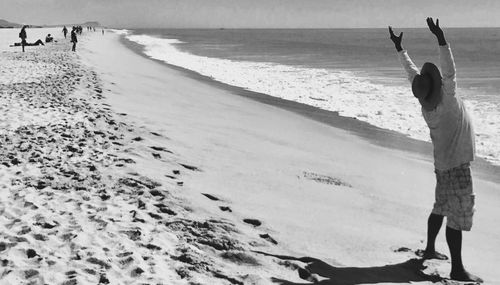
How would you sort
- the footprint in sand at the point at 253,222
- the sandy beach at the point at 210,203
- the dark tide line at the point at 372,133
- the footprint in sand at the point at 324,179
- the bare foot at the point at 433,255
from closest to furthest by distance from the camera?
the sandy beach at the point at 210,203
the bare foot at the point at 433,255
the footprint in sand at the point at 253,222
the footprint in sand at the point at 324,179
the dark tide line at the point at 372,133

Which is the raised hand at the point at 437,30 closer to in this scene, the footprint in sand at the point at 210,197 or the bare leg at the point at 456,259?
the bare leg at the point at 456,259

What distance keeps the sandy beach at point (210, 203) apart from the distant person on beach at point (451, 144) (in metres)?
0.53

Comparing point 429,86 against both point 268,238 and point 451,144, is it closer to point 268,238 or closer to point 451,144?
point 451,144

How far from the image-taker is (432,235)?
14.5 feet

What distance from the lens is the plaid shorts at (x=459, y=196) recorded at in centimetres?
398

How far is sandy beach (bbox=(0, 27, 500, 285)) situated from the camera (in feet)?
13.4

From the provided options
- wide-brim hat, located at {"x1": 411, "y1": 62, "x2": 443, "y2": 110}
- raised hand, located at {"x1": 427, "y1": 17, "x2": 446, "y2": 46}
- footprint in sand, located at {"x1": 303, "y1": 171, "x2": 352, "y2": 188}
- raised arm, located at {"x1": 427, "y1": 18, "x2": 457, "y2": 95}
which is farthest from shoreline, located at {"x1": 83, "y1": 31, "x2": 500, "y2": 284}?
raised hand, located at {"x1": 427, "y1": 17, "x2": 446, "y2": 46}

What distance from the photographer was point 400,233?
17.1 feet

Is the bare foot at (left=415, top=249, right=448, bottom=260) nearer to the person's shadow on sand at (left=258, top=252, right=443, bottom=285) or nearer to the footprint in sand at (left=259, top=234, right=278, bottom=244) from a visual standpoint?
the person's shadow on sand at (left=258, top=252, right=443, bottom=285)

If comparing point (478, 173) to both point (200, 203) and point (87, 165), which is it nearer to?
point (200, 203)

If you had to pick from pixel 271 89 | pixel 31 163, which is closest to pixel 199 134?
pixel 31 163

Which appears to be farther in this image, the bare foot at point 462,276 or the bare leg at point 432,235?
the bare leg at point 432,235

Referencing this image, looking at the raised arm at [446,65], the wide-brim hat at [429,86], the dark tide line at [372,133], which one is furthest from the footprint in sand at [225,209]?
the dark tide line at [372,133]

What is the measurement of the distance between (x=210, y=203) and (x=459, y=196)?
2796 mm
